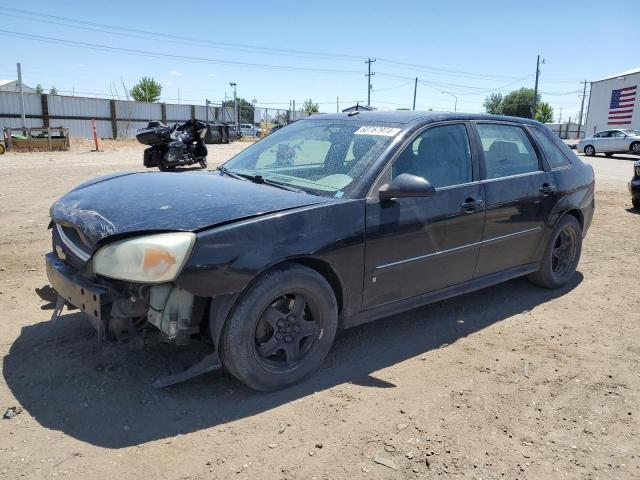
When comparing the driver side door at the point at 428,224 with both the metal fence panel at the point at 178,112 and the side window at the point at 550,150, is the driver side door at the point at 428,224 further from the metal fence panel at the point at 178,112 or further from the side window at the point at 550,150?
the metal fence panel at the point at 178,112

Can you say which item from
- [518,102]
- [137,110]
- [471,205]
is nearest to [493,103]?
[518,102]

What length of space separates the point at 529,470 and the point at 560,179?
3076 mm

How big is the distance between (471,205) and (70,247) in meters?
2.77

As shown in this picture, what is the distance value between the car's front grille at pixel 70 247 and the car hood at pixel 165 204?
0.08 m

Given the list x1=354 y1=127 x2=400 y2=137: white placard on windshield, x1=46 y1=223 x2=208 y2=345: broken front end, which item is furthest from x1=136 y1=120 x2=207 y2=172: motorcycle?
x1=46 y1=223 x2=208 y2=345: broken front end

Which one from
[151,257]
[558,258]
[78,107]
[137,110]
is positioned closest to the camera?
[151,257]

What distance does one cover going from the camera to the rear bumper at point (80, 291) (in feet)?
8.80

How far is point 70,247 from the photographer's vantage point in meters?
3.08

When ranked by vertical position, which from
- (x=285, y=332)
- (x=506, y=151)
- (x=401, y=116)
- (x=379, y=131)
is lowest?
(x=285, y=332)

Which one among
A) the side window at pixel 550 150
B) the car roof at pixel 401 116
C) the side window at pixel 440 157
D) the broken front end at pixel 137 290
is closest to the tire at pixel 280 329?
the broken front end at pixel 137 290

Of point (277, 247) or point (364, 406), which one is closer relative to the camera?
point (277, 247)

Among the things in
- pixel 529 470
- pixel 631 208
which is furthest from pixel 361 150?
pixel 631 208

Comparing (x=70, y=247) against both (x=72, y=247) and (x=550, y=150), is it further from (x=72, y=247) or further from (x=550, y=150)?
(x=550, y=150)

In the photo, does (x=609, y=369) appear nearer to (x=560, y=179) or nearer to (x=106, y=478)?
(x=560, y=179)
